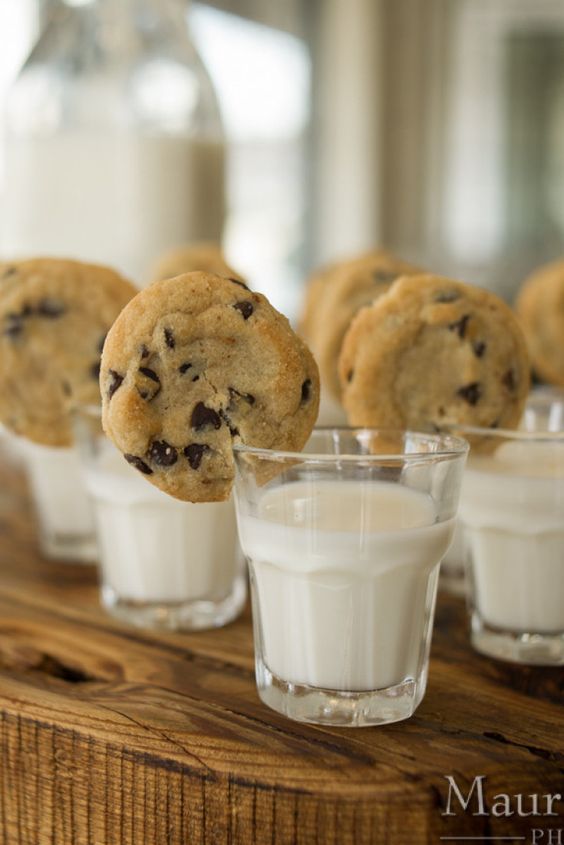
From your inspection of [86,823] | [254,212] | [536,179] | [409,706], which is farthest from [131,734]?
[536,179]

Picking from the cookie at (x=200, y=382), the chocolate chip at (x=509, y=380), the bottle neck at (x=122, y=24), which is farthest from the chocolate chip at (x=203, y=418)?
the bottle neck at (x=122, y=24)

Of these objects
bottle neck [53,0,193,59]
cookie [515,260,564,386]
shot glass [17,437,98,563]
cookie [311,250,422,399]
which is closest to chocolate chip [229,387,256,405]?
cookie [311,250,422,399]

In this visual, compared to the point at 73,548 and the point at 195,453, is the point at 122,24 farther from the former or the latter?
the point at 195,453

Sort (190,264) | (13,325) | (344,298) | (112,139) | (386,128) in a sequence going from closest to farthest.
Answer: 1. (13,325)
2. (344,298)
3. (190,264)
4. (112,139)
5. (386,128)

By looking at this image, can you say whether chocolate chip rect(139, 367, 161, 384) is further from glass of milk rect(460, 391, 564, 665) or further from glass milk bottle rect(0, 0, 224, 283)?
glass milk bottle rect(0, 0, 224, 283)

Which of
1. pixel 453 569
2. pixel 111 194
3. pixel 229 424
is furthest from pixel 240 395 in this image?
pixel 111 194

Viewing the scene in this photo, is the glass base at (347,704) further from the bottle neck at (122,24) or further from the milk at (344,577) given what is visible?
Answer: the bottle neck at (122,24)

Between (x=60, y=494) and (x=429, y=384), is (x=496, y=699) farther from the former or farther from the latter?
(x=60, y=494)
